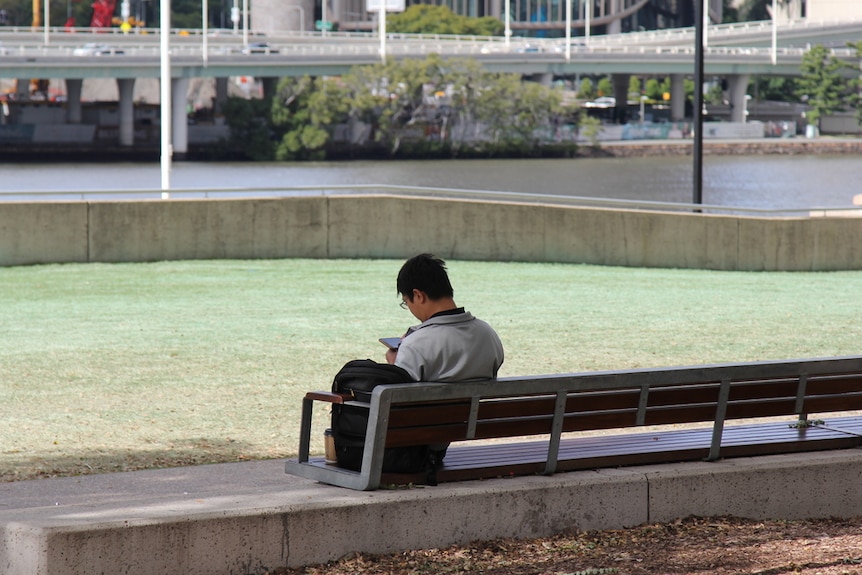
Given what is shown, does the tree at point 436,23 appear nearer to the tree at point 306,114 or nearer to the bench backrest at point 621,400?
the tree at point 306,114

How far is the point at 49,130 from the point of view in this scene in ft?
232

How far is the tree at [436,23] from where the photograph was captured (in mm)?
110312

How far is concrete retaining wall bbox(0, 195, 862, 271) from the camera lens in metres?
19.1

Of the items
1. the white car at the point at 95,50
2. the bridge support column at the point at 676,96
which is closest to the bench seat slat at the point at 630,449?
the white car at the point at 95,50

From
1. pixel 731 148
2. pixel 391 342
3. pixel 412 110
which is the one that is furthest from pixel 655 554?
pixel 731 148

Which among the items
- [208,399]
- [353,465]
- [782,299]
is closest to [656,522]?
[353,465]

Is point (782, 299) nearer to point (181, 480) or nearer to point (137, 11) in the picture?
point (181, 480)

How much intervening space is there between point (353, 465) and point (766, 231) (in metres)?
15.6

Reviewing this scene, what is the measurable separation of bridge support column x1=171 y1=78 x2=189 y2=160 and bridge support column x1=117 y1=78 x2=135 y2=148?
3.04 meters

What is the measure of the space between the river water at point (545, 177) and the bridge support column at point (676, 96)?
23.1 metres

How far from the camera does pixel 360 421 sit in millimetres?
4930

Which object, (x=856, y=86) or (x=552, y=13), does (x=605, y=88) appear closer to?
(x=856, y=86)

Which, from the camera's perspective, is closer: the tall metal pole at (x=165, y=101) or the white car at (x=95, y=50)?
the tall metal pole at (x=165, y=101)

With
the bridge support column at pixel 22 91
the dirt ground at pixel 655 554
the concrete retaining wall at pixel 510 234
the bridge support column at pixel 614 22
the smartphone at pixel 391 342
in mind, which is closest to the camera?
the dirt ground at pixel 655 554
